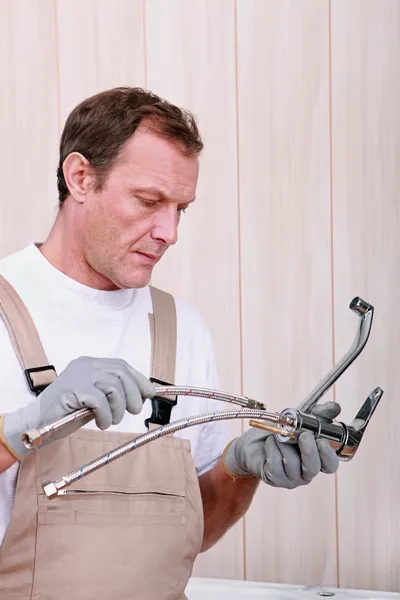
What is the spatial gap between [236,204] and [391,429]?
0.48 metres

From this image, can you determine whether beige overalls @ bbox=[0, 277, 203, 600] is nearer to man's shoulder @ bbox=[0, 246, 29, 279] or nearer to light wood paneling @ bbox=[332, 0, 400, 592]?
man's shoulder @ bbox=[0, 246, 29, 279]

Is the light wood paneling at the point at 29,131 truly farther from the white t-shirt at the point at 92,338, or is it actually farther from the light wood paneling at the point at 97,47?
the white t-shirt at the point at 92,338

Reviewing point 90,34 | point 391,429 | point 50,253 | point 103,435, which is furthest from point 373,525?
point 90,34

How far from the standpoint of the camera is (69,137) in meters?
1.19

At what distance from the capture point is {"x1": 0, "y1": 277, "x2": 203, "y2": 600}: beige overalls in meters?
1.05

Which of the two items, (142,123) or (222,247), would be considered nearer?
(142,123)

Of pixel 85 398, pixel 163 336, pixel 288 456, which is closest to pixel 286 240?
pixel 163 336

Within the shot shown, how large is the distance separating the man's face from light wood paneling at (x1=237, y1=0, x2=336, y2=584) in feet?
1.58

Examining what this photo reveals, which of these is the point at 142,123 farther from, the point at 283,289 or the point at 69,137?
the point at 283,289

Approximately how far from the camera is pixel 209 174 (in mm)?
1624

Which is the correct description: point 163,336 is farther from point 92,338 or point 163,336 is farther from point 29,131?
point 29,131

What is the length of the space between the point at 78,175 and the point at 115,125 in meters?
0.08

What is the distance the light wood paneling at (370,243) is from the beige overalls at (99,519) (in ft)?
1.60

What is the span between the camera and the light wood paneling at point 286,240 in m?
1.59
